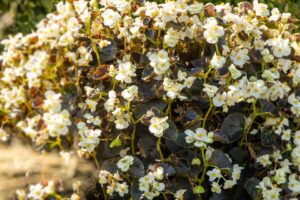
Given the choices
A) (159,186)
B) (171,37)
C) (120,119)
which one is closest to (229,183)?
(159,186)

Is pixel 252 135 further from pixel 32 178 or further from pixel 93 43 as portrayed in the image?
pixel 32 178

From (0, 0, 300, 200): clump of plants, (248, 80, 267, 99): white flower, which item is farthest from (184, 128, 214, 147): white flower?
(248, 80, 267, 99): white flower

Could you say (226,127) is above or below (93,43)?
below

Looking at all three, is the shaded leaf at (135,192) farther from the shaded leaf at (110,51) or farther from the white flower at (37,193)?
the shaded leaf at (110,51)

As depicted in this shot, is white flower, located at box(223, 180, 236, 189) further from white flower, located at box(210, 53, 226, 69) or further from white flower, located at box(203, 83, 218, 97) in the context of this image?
white flower, located at box(210, 53, 226, 69)

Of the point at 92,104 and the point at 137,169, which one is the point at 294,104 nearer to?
the point at 137,169

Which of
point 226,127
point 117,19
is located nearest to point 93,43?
point 117,19

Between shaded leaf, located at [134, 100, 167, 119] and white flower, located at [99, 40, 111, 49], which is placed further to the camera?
white flower, located at [99, 40, 111, 49]
